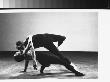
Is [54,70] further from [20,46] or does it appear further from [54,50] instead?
[20,46]

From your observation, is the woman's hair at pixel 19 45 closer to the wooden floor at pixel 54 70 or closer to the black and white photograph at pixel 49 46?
the black and white photograph at pixel 49 46

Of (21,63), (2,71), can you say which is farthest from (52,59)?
(2,71)

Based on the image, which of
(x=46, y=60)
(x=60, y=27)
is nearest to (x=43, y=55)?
(x=46, y=60)

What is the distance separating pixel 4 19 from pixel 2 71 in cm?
49

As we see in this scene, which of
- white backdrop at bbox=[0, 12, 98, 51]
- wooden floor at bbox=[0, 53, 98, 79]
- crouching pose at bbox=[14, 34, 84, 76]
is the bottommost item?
wooden floor at bbox=[0, 53, 98, 79]

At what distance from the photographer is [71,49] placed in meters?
2.30

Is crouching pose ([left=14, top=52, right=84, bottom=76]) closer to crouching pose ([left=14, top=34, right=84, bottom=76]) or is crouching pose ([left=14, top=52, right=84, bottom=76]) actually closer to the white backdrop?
crouching pose ([left=14, top=34, right=84, bottom=76])

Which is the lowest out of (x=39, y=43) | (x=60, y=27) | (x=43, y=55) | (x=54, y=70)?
(x=54, y=70)

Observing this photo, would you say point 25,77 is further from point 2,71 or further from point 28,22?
point 28,22

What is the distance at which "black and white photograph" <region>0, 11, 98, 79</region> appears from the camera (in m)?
2.31

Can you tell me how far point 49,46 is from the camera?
2.34 metres

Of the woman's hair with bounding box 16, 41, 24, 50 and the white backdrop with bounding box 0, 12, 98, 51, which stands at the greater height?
the white backdrop with bounding box 0, 12, 98, 51

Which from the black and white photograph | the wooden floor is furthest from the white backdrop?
the wooden floor

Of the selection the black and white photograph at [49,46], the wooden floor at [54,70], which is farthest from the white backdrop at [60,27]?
the wooden floor at [54,70]
